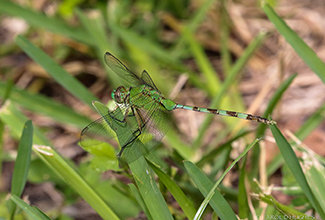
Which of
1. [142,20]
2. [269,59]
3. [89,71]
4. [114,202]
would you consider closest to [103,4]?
[142,20]

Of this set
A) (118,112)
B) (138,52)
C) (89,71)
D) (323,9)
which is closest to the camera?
(118,112)

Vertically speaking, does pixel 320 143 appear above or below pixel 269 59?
below

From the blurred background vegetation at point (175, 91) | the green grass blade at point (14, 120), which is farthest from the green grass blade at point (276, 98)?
the green grass blade at point (14, 120)

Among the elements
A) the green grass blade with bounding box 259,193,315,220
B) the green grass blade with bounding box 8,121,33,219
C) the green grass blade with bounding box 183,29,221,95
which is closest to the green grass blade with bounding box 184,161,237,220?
the green grass blade with bounding box 259,193,315,220

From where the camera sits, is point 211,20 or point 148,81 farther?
point 211,20

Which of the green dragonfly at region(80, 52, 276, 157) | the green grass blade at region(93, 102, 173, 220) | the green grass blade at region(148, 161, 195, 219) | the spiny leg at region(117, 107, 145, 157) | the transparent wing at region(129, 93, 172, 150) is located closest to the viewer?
the green grass blade at region(93, 102, 173, 220)

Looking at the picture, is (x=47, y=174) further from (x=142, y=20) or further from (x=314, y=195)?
(x=142, y=20)

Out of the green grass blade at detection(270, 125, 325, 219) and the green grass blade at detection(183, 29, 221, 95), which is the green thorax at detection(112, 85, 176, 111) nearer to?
the green grass blade at detection(183, 29, 221, 95)
